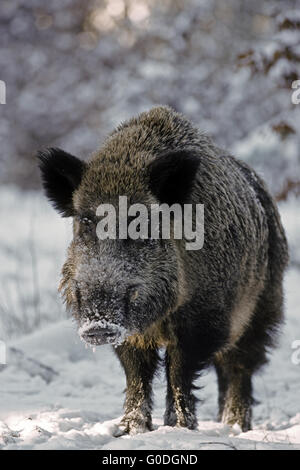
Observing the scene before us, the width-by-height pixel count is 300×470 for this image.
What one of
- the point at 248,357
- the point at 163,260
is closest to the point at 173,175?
the point at 163,260

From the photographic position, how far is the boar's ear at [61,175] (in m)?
→ 4.11

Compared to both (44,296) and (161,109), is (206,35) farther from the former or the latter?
(161,109)

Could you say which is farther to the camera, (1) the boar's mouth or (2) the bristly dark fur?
(2) the bristly dark fur

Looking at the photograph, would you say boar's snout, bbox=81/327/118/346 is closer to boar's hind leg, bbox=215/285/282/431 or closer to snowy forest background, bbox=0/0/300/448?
boar's hind leg, bbox=215/285/282/431

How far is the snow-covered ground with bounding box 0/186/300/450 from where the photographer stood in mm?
3432

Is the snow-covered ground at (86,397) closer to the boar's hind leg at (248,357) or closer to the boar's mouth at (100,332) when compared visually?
the boar's hind leg at (248,357)

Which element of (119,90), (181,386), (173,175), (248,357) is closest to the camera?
(173,175)

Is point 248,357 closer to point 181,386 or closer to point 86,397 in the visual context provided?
point 181,386

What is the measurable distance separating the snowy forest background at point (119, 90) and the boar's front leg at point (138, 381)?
3600 mm

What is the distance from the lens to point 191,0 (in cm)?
1583

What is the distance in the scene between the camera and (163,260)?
3875 millimetres

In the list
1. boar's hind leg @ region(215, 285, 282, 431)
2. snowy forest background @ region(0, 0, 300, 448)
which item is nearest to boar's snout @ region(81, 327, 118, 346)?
boar's hind leg @ region(215, 285, 282, 431)

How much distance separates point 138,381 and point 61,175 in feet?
4.61

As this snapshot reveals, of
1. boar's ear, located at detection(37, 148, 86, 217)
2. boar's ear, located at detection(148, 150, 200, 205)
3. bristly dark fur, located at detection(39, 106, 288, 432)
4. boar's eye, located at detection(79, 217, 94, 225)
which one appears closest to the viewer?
bristly dark fur, located at detection(39, 106, 288, 432)
